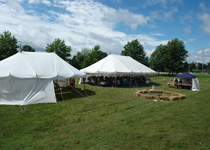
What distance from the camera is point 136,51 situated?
4309 cm

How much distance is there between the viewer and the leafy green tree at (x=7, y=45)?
24.1 metres

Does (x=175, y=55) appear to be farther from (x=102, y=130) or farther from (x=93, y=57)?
(x=102, y=130)

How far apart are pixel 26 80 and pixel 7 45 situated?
21322 mm

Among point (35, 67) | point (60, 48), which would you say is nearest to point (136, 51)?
point (60, 48)

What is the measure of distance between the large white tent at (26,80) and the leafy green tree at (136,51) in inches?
1438

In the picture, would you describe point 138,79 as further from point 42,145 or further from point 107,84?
point 42,145

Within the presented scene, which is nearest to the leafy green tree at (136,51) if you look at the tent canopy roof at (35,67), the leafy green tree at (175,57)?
the leafy green tree at (175,57)

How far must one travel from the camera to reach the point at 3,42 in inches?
955

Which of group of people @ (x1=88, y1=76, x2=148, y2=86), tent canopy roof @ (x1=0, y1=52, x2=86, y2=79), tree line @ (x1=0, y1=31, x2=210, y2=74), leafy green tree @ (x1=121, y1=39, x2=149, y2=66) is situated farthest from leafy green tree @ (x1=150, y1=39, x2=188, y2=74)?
tent canopy roof @ (x1=0, y1=52, x2=86, y2=79)

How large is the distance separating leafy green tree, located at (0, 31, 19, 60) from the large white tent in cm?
1898

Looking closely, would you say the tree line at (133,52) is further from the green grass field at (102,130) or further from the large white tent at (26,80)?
the green grass field at (102,130)

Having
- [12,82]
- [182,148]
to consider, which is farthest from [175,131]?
[12,82]

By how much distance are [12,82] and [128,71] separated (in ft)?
34.4

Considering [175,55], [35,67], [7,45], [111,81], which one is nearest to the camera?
[35,67]
